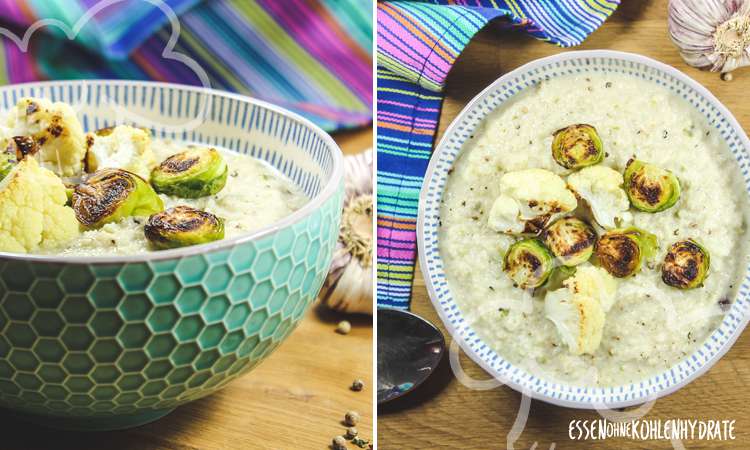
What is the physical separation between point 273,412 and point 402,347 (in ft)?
0.48

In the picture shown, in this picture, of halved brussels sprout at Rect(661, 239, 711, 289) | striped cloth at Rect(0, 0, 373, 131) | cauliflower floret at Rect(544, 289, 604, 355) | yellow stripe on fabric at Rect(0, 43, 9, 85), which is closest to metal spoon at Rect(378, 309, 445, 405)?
cauliflower floret at Rect(544, 289, 604, 355)

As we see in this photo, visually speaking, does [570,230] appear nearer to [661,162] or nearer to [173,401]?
[661,162]

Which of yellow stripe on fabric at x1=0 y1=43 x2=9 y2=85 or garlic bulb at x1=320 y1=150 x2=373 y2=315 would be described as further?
yellow stripe on fabric at x1=0 y1=43 x2=9 y2=85

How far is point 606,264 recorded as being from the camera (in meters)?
0.70

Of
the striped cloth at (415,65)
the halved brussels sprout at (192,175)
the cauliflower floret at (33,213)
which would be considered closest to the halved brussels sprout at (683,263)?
the striped cloth at (415,65)

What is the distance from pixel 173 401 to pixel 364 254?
0.35 metres

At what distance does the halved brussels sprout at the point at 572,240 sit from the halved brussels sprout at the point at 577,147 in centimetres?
5

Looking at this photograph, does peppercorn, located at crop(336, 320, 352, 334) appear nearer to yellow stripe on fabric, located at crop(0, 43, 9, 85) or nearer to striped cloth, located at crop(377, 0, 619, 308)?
striped cloth, located at crop(377, 0, 619, 308)

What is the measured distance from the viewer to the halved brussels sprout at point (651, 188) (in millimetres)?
691

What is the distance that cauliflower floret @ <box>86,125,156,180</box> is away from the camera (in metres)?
0.72

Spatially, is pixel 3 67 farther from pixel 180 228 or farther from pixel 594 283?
pixel 594 283

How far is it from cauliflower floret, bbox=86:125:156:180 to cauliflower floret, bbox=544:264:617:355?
411mm

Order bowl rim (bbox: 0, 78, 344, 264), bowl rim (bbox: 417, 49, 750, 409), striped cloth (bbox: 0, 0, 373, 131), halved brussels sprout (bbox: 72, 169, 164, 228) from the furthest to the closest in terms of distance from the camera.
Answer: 1. striped cloth (bbox: 0, 0, 373, 131)
2. bowl rim (bbox: 417, 49, 750, 409)
3. halved brussels sprout (bbox: 72, 169, 164, 228)
4. bowl rim (bbox: 0, 78, 344, 264)

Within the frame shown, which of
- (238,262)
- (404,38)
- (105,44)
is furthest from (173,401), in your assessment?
(105,44)
